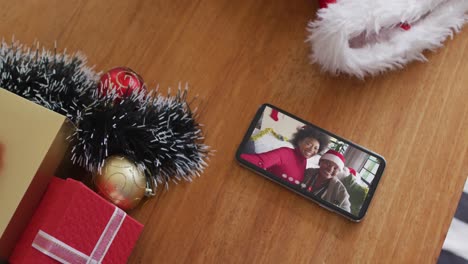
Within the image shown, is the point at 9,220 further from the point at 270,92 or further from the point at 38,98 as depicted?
the point at 270,92

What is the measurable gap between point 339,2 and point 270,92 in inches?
6.5

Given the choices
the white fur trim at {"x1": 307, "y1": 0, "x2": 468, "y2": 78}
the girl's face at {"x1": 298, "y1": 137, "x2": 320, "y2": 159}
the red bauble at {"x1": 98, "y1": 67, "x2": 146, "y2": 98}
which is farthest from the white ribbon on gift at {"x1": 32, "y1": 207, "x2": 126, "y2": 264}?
the white fur trim at {"x1": 307, "y1": 0, "x2": 468, "y2": 78}

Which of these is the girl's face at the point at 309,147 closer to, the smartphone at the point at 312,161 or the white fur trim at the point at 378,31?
the smartphone at the point at 312,161

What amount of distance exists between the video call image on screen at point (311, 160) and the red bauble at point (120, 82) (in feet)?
0.59

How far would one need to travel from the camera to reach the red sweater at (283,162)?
678mm

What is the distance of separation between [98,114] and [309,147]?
30 centimetres

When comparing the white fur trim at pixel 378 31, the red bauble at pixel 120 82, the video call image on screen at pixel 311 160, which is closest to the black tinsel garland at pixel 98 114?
the red bauble at pixel 120 82

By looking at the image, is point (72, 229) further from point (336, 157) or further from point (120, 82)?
point (336, 157)

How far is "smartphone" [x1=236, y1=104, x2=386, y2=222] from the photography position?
2.19ft

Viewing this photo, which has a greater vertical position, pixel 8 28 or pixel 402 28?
pixel 402 28

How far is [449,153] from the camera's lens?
2.28ft

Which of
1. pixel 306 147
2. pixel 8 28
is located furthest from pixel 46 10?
pixel 306 147

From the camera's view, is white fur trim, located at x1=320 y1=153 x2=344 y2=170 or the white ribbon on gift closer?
the white ribbon on gift

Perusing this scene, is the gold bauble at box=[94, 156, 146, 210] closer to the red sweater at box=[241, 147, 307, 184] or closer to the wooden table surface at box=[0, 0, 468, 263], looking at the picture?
the wooden table surface at box=[0, 0, 468, 263]
